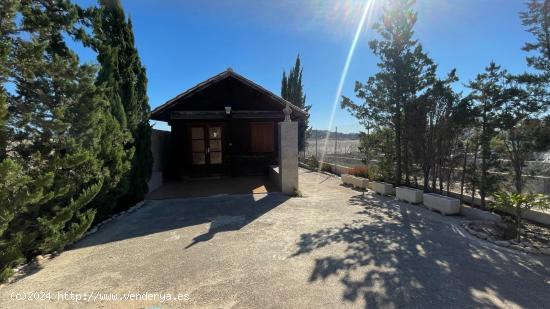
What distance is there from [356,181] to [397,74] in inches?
157

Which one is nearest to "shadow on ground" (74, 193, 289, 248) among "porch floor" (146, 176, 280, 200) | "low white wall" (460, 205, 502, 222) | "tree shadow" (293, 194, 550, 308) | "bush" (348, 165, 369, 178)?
"porch floor" (146, 176, 280, 200)

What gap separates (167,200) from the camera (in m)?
7.73

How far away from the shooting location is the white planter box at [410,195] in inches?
284

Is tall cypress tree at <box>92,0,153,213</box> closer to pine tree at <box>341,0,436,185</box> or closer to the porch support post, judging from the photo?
the porch support post

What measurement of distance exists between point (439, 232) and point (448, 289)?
2272 mm

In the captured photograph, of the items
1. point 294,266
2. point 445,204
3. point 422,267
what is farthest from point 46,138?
point 445,204

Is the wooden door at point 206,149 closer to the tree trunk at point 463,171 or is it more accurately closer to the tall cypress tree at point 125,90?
the tall cypress tree at point 125,90

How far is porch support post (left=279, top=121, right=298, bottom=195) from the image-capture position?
7922mm

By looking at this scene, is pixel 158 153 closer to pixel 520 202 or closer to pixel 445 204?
pixel 445 204

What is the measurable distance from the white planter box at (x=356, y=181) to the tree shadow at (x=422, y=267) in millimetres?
4269

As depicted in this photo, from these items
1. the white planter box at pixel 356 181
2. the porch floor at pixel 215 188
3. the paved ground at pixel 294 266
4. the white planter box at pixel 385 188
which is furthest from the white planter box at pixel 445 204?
the porch floor at pixel 215 188

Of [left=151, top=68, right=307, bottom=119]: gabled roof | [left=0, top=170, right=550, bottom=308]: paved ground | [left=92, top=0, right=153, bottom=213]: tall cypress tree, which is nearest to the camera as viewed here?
[left=0, top=170, right=550, bottom=308]: paved ground

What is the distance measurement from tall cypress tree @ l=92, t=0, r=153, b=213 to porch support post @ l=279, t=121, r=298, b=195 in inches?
152

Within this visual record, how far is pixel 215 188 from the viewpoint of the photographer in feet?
30.3
